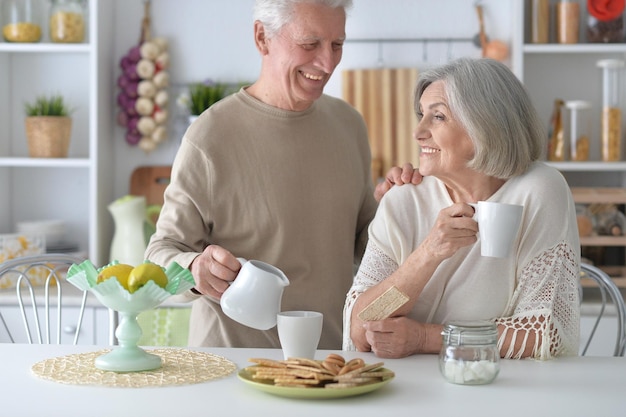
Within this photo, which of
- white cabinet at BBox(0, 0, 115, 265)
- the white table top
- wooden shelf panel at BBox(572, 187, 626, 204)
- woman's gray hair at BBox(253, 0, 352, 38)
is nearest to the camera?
the white table top

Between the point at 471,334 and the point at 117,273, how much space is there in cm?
63

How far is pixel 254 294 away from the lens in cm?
167

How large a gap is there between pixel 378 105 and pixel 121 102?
1.01 metres

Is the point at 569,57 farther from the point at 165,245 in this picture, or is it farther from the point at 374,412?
the point at 374,412

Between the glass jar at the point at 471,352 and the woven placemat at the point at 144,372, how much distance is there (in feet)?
1.32

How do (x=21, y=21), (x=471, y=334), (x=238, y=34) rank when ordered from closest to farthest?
(x=471, y=334) < (x=21, y=21) < (x=238, y=34)

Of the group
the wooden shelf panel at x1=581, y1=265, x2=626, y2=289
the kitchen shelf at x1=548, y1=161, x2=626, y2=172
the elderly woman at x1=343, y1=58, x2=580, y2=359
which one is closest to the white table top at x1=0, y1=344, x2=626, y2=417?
the elderly woman at x1=343, y1=58, x2=580, y2=359

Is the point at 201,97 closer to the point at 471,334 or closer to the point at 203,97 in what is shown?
the point at 203,97

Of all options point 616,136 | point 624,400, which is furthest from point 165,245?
point 616,136

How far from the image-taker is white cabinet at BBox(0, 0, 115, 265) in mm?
3689

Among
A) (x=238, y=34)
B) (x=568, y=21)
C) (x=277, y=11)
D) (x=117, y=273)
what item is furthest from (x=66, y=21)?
(x=117, y=273)

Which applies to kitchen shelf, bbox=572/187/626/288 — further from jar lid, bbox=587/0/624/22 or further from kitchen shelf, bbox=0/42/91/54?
kitchen shelf, bbox=0/42/91/54

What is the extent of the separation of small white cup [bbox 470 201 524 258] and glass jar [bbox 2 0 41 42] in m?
Result: 2.44

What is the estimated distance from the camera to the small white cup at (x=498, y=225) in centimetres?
166
